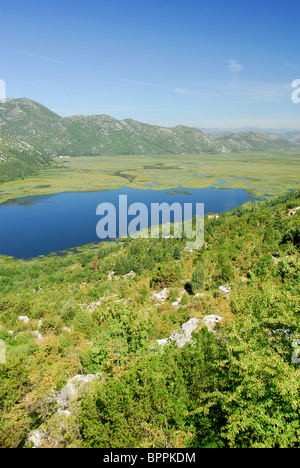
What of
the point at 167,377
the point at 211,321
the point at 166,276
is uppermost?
the point at 167,377

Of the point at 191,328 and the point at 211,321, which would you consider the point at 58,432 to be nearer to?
the point at 191,328

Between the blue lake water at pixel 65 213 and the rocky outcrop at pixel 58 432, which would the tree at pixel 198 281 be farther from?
the blue lake water at pixel 65 213

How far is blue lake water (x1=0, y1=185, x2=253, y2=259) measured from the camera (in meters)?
73.8

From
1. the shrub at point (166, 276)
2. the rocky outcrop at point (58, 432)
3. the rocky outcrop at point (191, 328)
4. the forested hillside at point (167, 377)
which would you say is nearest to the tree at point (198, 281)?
the forested hillside at point (167, 377)

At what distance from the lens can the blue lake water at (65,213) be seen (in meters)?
73.8

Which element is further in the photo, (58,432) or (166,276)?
(166,276)

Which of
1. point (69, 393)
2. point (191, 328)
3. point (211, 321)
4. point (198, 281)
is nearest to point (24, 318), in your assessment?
point (69, 393)

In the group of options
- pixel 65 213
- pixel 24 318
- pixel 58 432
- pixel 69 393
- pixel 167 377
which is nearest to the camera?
pixel 58 432

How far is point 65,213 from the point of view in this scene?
331 feet

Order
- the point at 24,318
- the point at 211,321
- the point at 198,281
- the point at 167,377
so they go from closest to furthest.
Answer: the point at 167,377
the point at 211,321
the point at 198,281
the point at 24,318

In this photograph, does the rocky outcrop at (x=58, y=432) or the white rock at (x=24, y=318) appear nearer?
the rocky outcrop at (x=58, y=432)

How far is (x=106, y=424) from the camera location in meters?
9.99
